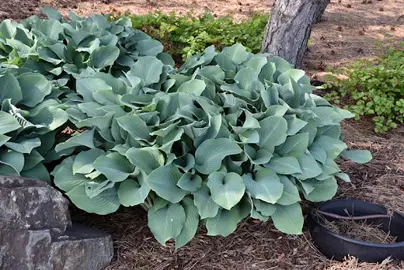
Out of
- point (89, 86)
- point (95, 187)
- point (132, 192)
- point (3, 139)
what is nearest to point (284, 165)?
point (132, 192)

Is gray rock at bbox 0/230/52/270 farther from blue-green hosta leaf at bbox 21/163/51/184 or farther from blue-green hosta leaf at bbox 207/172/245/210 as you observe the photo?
blue-green hosta leaf at bbox 207/172/245/210

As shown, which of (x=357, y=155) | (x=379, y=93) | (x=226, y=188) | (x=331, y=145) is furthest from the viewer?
(x=379, y=93)

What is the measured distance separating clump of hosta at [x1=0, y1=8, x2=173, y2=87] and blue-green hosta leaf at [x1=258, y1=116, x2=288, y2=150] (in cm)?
127

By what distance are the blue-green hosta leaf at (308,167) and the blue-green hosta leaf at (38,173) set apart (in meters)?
1.42

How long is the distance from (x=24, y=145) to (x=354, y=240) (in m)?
1.87

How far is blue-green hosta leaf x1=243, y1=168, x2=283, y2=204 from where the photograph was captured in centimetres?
248

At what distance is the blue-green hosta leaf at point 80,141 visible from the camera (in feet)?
8.75

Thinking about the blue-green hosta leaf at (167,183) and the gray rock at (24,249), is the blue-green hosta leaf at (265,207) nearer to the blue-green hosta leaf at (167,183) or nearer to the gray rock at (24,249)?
the blue-green hosta leaf at (167,183)

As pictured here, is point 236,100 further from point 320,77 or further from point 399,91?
point 320,77

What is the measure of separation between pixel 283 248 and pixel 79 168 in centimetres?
124

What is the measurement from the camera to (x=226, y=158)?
8.84 ft

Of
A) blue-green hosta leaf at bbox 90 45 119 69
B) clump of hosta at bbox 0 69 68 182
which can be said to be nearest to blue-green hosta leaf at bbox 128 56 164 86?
blue-green hosta leaf at bbox 90 45 119 69

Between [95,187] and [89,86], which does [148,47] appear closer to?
[89,86]

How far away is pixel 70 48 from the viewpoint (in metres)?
3.54
